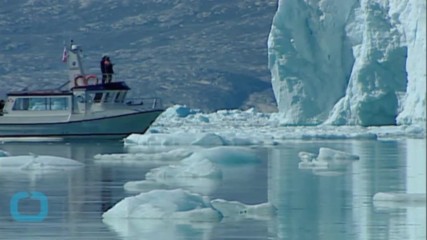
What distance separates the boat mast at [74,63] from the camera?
95.8 ft

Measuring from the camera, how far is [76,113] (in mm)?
28375

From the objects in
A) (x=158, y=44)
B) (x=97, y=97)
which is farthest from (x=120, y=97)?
(x=158, y=44)

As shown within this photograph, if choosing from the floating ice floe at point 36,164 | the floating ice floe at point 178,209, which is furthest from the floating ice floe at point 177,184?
the floating ice floe at point 36,164

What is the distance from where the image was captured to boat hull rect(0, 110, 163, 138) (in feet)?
91.8

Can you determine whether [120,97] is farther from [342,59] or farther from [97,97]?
[342,59]

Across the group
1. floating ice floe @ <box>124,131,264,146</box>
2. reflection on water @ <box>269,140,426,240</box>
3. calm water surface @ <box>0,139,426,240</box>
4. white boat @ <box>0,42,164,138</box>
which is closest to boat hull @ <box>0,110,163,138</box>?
white boat @ <box>0,42,164,138</box>

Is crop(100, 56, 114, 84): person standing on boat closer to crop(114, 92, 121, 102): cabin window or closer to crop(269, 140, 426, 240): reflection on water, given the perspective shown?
crop(114, 92, 121, 102): cabin window

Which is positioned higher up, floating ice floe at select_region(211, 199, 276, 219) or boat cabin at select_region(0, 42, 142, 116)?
boat cabin at select_region(0, 42, 142, 116)

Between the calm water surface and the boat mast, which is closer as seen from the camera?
the calm water surface

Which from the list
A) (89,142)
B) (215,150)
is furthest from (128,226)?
(89,142)

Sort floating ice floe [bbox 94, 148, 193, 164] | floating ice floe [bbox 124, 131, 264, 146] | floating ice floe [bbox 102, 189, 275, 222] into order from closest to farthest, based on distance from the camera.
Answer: floating ice floe [bbox 102, 189, 275, 222]
floating ice floe [bbox 94, 148, 193, 164]
floating ice floe [bbox 124, 131, 264, 146]

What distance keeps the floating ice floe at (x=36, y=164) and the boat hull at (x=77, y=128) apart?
10447 millimetres

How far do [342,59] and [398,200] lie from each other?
27143mm

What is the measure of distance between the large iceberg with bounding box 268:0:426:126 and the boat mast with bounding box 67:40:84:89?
806 centimetres
